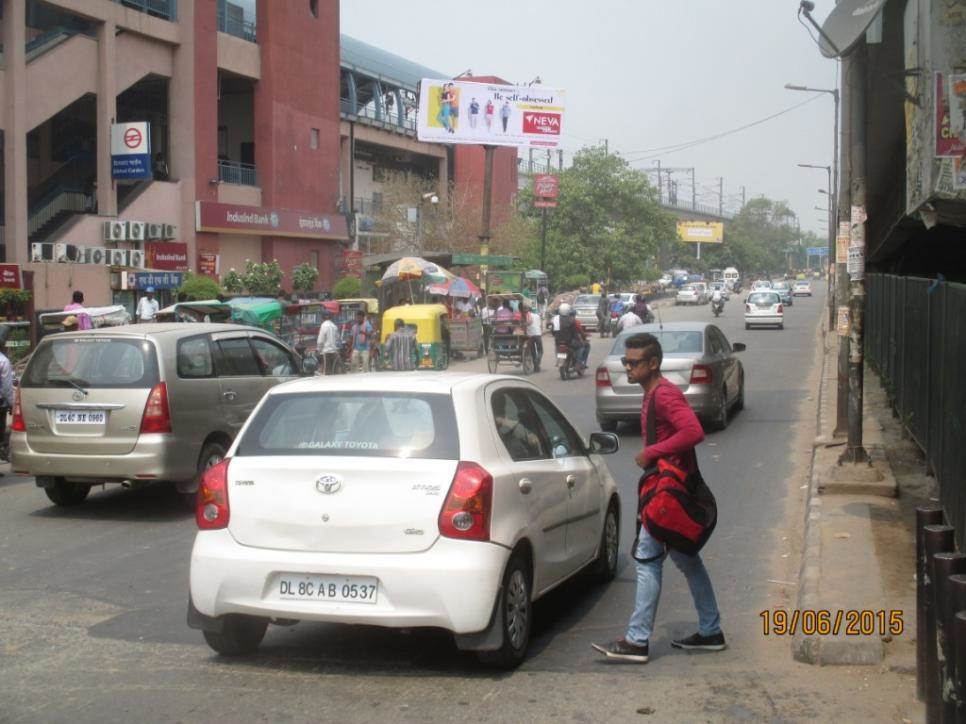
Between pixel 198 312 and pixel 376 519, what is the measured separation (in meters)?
17.6

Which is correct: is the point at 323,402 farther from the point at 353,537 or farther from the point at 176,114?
the point at 176,114

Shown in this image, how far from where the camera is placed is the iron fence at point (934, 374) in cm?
821

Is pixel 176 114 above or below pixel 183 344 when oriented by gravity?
above

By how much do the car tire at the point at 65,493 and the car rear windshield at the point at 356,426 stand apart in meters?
5.67

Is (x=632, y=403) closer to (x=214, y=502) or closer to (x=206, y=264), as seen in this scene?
(x=214, y=502)

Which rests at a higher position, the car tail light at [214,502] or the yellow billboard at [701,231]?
the yellow billboard at [701,231]

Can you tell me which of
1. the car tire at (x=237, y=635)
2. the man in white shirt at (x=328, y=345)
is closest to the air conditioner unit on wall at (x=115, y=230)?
the man in white shirt at (x=328, y=345)

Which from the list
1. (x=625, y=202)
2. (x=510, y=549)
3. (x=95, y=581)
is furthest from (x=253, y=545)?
(x=625, y=202)

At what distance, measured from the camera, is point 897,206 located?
22.7 meters

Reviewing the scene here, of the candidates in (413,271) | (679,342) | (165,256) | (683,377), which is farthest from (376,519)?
(165,256)

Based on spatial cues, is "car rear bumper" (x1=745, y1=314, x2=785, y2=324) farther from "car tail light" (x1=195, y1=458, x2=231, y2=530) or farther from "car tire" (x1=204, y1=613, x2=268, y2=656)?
"car tail light" (x1=195, y1=458, x2=231, y2=530)

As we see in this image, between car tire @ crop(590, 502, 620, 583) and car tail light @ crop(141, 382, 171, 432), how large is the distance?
4.43 meters

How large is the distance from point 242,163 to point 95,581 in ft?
131
